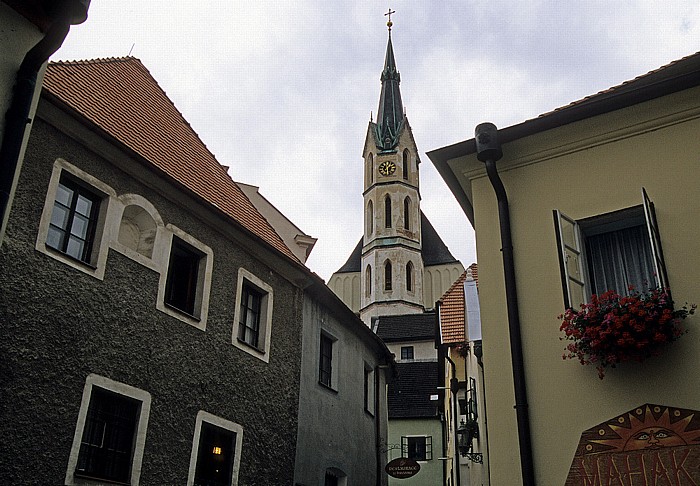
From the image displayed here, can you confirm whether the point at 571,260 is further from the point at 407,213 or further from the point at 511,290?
the point at 407,213

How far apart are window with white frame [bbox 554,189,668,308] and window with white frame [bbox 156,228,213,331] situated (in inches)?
256

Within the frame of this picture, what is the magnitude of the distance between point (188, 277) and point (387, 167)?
210 feet

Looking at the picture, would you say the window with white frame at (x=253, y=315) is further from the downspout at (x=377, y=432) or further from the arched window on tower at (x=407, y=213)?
the arched window on tower at (x=407, y=213)

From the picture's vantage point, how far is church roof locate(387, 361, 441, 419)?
37.2m

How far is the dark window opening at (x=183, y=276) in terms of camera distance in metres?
12.2

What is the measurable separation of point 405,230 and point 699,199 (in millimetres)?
64565

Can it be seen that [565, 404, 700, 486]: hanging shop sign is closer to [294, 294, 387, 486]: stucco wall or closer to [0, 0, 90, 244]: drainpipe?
[0, 0, 90, 244]: drainpipe

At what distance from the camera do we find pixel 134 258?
1117 centimetres

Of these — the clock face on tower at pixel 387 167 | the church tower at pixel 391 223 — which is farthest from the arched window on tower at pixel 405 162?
the clock face on tower at pixel 387 167

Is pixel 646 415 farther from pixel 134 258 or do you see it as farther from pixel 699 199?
pixel 134 258

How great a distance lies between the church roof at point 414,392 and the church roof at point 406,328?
14.9 feet

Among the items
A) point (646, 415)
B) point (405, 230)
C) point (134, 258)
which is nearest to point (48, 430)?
point (134, 258)

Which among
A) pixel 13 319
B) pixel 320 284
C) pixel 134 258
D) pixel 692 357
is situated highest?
pixel 320 284

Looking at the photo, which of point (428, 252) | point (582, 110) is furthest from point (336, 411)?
point (428, 252)
